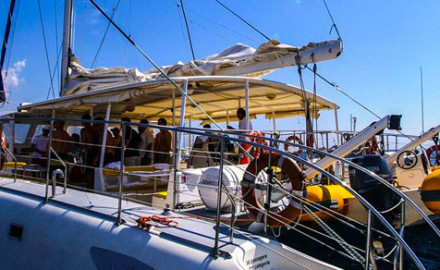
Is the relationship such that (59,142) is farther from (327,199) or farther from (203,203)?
(327,199)

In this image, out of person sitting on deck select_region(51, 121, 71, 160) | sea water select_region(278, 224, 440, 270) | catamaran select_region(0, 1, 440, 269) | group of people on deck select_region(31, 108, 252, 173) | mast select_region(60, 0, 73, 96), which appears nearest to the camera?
catamaran select_region(0, 1, 440, 269)

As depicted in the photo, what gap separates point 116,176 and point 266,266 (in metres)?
3.76

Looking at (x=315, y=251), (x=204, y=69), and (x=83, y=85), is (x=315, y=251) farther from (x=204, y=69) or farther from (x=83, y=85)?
(x=83, y=85)

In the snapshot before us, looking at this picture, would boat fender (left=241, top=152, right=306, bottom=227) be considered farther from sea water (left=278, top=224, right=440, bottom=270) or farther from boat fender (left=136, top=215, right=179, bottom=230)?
sea water (left=278, top=224, right=440, bottom=270)

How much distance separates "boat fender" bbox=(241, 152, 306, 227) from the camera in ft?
12.0

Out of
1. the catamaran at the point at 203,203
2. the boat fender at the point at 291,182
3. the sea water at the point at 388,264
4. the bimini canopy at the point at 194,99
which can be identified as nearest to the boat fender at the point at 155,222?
the catamaran at the point at 203,203

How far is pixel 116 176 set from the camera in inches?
253

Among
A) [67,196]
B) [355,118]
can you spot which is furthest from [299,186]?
[355,118]

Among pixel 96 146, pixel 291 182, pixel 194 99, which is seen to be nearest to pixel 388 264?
pixel 291 182

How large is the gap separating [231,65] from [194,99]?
4.08ft

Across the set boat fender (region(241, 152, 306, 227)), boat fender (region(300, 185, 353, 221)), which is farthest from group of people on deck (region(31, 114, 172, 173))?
boat fender (region(241, 152, 306, 227))

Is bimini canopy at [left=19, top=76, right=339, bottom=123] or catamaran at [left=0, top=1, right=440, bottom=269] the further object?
bimini canopy at [left=19, top=76, right=339, bottom=123]

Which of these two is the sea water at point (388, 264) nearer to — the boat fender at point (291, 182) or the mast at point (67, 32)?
the boat fender at point (291, 182)

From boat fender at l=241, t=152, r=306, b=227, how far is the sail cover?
3.83 metres
